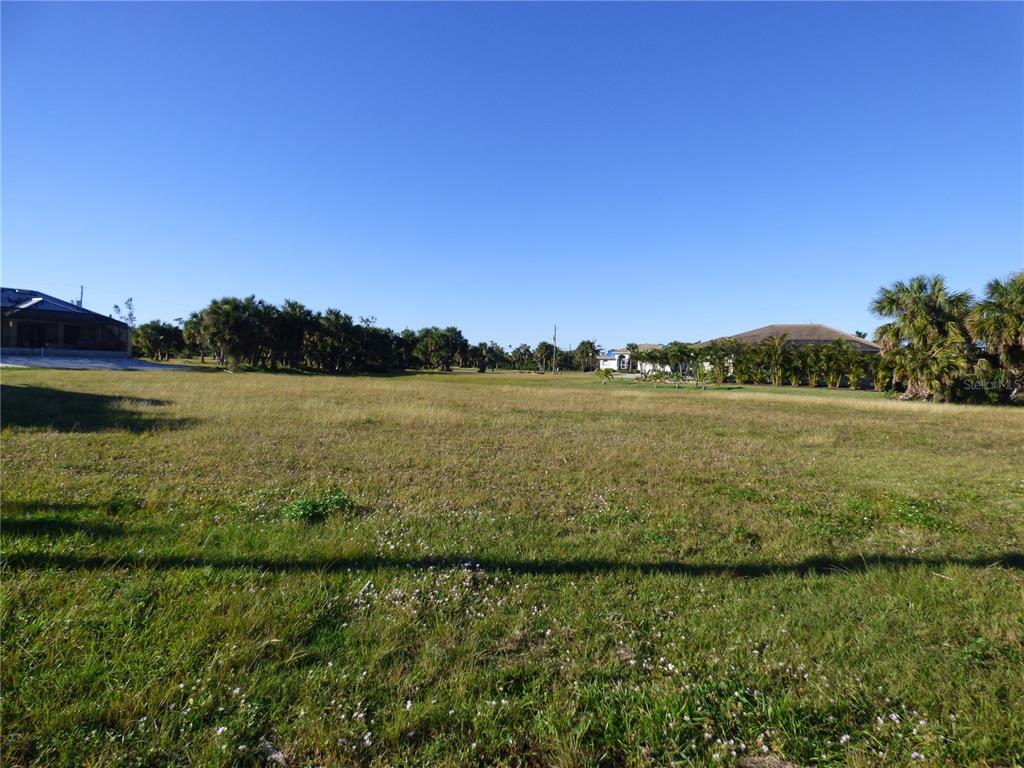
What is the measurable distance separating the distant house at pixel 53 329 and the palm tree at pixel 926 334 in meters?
91.4

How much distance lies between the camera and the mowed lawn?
9.30 ft

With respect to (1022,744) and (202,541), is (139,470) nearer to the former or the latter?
(202,541)

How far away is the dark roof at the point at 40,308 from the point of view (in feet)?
202

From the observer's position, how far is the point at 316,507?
22.2 feet

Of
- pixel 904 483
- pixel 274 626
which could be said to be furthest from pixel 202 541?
pixel 904 483

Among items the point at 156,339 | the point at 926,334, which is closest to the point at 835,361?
the point at 926,334

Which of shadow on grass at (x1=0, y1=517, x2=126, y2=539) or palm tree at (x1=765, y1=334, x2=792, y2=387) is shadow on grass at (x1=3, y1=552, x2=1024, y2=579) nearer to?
shadow on grass at (x1=0, y1=517, x2=126, y2=539)

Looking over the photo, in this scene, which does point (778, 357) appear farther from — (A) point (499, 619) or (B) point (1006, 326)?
(A) point (499, 619)

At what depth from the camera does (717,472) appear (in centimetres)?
1051

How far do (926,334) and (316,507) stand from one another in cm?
4653

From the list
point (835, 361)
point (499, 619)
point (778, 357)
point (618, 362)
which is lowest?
point (499, 619)

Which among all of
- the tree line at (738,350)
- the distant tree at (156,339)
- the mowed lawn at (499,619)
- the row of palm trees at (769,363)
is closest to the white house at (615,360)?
the tree line at (738,350)

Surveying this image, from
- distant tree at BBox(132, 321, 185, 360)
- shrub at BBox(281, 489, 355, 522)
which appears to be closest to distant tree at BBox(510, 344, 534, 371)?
distant tree at BBox(132, 321, 185, 360)

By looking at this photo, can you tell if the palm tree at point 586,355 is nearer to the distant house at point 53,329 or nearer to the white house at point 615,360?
the white house at point 615,360
